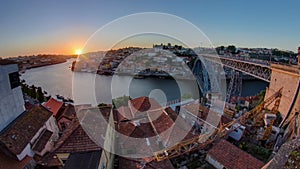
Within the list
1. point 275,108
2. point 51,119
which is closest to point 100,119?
point 51,119

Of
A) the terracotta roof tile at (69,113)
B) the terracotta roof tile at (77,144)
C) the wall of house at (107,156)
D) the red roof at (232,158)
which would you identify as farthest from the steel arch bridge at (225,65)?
the terracotta roof tile at (69,113)

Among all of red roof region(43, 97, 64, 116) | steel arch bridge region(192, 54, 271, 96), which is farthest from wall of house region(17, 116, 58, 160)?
steel arch bridge region(192, 54, 271, 96)

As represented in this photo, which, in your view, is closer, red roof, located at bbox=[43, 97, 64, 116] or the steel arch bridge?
red roof, located at bbox=[43, 97, 64, 116]

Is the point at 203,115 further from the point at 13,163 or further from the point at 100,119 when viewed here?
the point at 13,163

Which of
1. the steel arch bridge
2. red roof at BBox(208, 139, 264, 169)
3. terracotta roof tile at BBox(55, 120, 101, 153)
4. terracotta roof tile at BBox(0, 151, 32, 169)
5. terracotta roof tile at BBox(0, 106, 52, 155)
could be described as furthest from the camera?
the steel arch bridge

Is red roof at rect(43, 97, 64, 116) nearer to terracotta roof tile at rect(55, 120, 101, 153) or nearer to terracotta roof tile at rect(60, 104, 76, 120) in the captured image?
terracotta roof tile at rect(60, 104, 76, 120)

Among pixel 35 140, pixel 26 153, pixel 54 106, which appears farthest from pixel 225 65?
pixel 26 153

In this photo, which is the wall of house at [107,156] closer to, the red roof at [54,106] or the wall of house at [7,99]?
the wall of house at [7,99]
